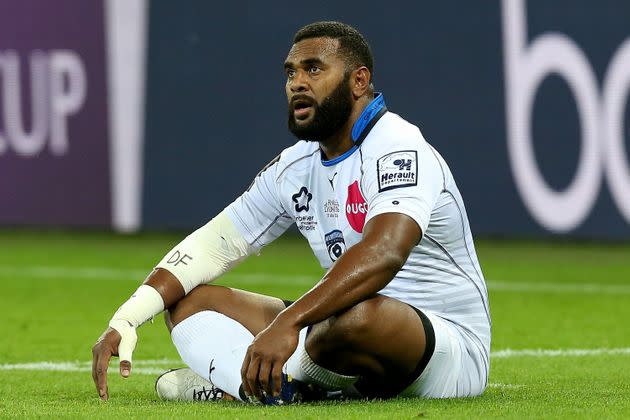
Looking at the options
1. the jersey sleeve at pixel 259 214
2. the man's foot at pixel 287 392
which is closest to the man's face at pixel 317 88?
the jersey sleeve at pixel 259 214

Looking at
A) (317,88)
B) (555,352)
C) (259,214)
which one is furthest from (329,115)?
(555,352)

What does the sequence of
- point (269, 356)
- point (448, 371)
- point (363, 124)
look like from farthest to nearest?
point (363, 124) < point (448, 371) < point (269, 356)

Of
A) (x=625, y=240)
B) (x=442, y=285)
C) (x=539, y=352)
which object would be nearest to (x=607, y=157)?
(x=625, y=240)

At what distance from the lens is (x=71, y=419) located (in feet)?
16.9

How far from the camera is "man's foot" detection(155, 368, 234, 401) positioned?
19.0 feet

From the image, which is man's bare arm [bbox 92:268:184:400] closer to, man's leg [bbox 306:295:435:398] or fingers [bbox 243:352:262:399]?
fingers [bbox 243:352:262:399]

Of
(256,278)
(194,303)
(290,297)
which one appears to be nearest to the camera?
(194,303)

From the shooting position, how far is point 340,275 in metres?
5.04

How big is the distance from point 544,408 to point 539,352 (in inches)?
99.0

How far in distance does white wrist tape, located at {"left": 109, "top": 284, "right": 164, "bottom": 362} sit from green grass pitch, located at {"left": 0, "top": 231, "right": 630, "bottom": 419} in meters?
0.23

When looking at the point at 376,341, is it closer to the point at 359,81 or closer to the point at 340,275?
the point at 340,275

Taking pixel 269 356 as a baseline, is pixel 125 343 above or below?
below

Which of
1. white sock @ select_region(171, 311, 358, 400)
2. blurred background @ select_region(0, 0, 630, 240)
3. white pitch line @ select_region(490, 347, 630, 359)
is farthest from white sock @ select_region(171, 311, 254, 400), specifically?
blurred background @ select_region(0, 0, 630, 240)

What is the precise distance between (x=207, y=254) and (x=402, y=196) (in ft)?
3.49
